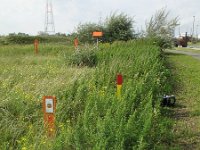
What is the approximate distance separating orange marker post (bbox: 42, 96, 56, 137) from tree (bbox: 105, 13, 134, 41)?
30.3 metres

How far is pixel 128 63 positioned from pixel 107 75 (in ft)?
7.04

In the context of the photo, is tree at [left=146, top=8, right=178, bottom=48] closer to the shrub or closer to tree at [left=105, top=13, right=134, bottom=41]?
tree at [left=105, top=13, right=134, bottom=41]

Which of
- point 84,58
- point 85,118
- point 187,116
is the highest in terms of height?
point 84,58

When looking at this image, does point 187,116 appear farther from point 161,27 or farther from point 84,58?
point 161,27

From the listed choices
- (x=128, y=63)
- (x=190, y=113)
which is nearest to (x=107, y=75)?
(x=128, y=63)

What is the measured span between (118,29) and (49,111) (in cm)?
3076

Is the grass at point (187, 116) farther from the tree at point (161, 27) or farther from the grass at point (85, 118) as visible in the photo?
the tree at point (161, 27)

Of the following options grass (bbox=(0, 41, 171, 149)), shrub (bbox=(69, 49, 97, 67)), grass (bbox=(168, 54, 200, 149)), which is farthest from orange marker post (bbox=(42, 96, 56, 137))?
shrub (bbox=(69, 49, 97, 67))

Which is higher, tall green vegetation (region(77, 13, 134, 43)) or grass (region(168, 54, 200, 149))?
tall green vegetation (region(77, 13, 134, 43))

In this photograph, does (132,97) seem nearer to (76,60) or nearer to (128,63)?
(128,63)

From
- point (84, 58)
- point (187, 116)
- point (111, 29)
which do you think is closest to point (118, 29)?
point (111, 29)

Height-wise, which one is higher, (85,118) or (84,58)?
(84,58)

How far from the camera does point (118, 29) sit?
35.4m

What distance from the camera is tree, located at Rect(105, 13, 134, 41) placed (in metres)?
35.3
